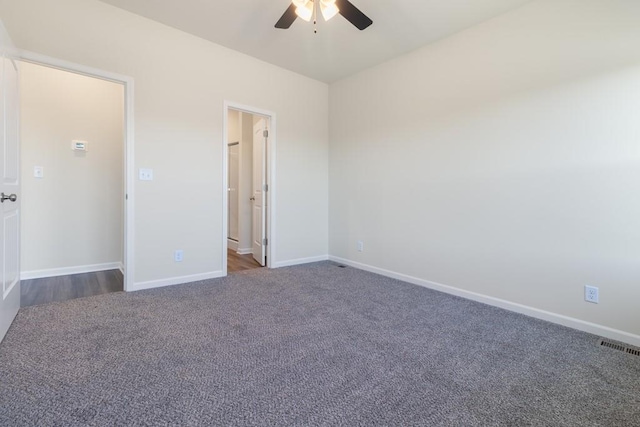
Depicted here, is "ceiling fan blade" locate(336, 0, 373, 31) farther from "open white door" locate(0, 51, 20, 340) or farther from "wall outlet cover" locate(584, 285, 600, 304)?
"wall outlet cover" locate(584, 285, 600, 304)

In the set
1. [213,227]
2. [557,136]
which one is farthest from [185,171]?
[557,136]

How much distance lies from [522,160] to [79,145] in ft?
15.6

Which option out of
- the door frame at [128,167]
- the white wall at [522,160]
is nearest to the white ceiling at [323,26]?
the white wall at [522,160]

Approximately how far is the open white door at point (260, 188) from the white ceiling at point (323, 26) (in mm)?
949

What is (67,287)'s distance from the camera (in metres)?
3.08

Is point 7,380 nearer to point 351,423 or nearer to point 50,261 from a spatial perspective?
point 351,423

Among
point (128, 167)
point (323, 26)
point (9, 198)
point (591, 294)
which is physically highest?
point (323, 26)

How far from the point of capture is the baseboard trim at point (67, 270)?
3352 millimetres

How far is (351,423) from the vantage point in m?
1.27

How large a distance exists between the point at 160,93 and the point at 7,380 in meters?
2.56

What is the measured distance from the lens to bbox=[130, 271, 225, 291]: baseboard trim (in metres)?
2.98

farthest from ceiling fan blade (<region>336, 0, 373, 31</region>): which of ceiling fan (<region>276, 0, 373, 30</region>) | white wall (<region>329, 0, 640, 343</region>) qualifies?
white wall (<region>329, 0, 640, 343</region>)

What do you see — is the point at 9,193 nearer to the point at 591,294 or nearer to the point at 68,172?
the point at 68,172

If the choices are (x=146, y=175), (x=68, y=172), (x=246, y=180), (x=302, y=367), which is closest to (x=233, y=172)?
(x=246, y=180)
